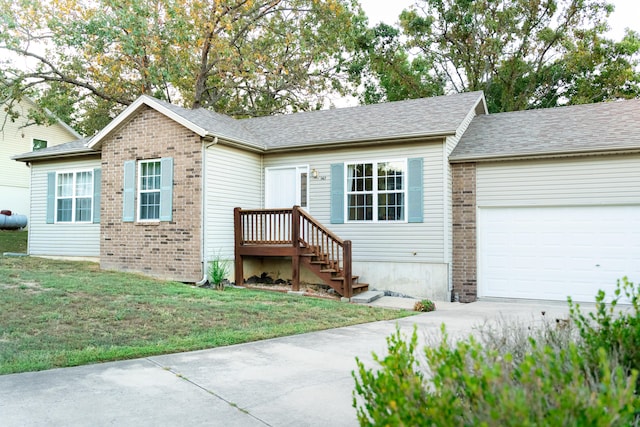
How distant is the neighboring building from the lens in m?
23.5

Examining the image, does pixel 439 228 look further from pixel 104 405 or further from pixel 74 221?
pixel 74 221

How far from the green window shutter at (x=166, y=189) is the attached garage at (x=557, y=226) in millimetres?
7190

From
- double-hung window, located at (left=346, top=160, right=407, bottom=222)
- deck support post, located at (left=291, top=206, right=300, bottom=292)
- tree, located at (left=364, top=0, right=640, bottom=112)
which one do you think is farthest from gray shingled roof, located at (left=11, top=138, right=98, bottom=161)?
tree, located at (left=364, top=0, right=640, bottom=112)

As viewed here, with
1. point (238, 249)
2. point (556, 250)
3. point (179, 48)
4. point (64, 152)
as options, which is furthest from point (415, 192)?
point (179, 48)

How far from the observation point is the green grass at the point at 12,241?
16948 millimetres

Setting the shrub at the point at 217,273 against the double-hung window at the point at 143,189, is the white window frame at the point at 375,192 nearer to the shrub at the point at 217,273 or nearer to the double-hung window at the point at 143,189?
the shrub at the point at 217,273

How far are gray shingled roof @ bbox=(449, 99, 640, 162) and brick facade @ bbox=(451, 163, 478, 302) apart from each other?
1.57 feet

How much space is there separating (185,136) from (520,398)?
11427 millimetres

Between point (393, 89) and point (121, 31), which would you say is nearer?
point (121, 31)

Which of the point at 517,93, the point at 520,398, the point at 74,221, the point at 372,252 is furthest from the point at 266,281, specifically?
the point at 517,93

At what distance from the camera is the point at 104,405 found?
4031 millimetres

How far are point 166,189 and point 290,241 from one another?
3.25m

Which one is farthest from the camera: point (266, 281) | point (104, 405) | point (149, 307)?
point (266, 281)

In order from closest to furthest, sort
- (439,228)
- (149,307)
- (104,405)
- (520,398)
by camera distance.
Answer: (520,398) → (104,405) → (149,307) → (439,228)
